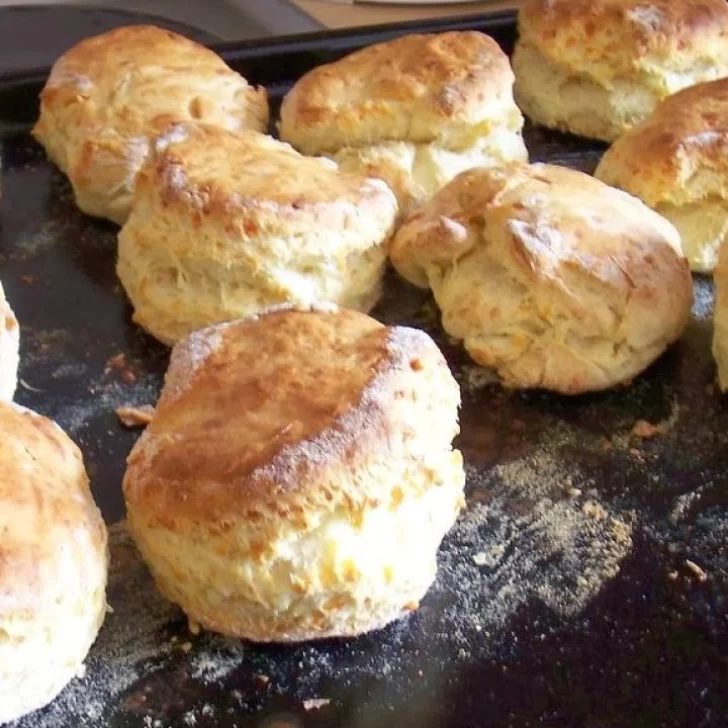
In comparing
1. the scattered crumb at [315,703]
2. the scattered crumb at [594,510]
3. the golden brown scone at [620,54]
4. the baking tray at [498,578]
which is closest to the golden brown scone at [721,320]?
the baking tray at [498,578]

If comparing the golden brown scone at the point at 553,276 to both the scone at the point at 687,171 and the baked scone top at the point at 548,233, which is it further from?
the scone at the point at 687,171

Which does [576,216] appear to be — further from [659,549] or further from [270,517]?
[270,517]

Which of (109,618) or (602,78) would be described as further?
(602,78)

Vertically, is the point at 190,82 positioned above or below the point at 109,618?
above

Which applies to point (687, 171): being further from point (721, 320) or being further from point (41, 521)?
point (41, 521)

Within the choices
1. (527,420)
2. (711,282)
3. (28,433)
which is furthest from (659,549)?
(28,433)

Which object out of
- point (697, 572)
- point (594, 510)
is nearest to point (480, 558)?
point (594, 510)
